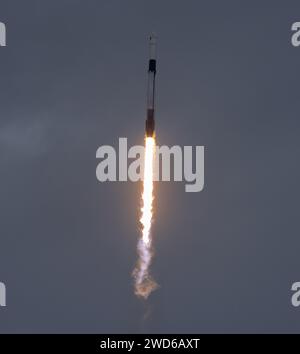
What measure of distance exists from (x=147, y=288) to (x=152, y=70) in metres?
29.1

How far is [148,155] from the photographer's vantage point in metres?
138

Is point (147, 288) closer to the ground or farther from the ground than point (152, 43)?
closer to the ground

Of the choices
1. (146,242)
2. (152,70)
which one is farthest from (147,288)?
(152,70)

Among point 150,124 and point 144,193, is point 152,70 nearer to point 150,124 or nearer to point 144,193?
point 150,124

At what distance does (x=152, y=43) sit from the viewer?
135 metres

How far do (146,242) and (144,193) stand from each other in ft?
21.0

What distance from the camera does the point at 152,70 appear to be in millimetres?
133250

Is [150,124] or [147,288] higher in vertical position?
[150,124]
